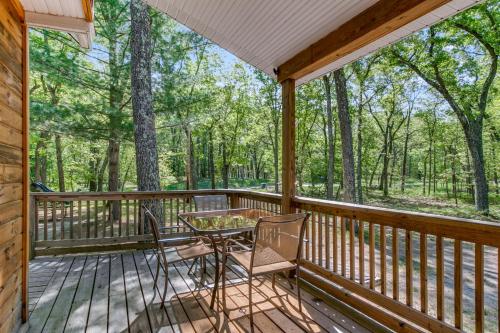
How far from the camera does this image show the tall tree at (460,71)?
982 centimetres

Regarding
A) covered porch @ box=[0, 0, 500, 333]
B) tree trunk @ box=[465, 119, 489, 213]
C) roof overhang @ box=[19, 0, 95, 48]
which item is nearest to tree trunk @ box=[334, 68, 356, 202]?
covered porch @ box=[0, 0, 500, 333]

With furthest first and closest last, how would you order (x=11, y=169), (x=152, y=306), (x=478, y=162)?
(x=478, y=162) < (x=152, y=306) < (x=11, y=169)

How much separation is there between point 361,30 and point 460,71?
1094 cm

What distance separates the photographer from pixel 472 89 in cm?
1039

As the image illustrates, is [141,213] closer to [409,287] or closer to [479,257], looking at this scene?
[409,287]

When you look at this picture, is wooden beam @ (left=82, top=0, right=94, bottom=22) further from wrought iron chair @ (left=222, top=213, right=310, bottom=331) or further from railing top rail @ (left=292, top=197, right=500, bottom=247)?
railing top rail @ (left=292, top=197, right=500, bottom=247)

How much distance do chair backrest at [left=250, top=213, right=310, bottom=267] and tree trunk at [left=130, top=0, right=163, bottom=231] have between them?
11.5ft

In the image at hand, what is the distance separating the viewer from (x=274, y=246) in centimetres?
260

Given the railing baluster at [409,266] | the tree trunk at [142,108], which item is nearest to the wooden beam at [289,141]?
the railing baluster at [409,266]

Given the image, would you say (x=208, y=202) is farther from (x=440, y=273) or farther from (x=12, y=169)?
(x=440, y=273)

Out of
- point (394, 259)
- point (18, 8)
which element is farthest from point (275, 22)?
point (394, 259)

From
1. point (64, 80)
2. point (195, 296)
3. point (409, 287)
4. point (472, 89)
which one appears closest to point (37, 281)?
point (195, 296)

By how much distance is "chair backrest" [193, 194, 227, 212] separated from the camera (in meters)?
4.25

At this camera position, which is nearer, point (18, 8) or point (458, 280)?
point (458, 280)
